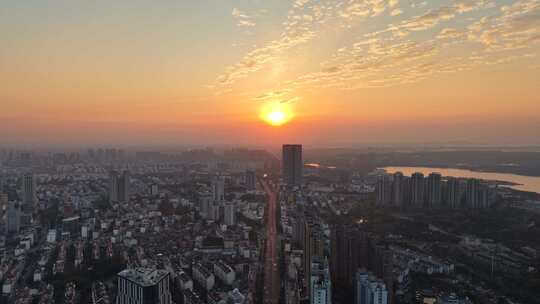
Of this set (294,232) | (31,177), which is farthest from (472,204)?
(31,177)

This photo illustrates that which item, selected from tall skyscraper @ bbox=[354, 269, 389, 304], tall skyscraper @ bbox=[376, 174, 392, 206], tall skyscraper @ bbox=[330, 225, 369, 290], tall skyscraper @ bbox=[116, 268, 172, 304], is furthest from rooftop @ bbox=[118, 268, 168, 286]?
tall skyscraper @ bbox=[376, 174, 392, 206]

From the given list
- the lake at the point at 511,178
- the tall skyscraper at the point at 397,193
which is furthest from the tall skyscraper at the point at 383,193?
the lake at the point at 511,178

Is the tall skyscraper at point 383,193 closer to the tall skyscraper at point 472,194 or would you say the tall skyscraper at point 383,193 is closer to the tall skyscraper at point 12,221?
the tall skyscraper at point 472,194

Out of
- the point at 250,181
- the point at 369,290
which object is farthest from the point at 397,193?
the point at 369,290

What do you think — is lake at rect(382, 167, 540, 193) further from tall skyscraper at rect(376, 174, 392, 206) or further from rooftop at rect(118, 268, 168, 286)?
rooftop at rect(118, 268, 168, 286)

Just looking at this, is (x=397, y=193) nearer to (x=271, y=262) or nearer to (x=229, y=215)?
(x=229, y=215)
